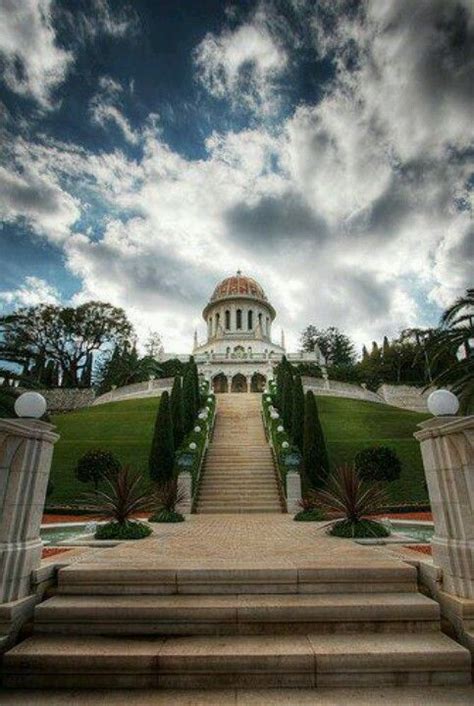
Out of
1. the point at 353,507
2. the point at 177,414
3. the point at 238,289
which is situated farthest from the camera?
the point at 238,289

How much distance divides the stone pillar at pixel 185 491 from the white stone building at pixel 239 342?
2945 centimetres

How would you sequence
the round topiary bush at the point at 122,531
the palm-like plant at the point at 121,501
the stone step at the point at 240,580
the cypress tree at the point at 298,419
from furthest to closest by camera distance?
1. the cypress tree at the point at 298,419
2. the palm-like plant at the point at 121,501
3. the round topiary bush at the point at 122,531
4. the stone step at the point at 240,580

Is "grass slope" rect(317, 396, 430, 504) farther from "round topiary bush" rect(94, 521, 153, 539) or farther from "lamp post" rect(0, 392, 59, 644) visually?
"lamp post" rect(0, 392, 59, 644)

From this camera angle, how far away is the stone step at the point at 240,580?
409cm

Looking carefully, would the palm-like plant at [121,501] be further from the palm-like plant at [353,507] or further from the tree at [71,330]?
the tree at [71,330]

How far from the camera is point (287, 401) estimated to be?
22.9 metres

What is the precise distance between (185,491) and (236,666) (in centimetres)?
1091

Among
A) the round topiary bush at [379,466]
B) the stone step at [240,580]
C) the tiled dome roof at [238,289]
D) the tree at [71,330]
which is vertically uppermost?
the tiled dome roof at [238,289]

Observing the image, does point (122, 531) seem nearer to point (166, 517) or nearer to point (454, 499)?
point (166, 517)

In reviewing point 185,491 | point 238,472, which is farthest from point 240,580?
point 238,472

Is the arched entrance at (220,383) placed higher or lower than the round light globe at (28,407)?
higher

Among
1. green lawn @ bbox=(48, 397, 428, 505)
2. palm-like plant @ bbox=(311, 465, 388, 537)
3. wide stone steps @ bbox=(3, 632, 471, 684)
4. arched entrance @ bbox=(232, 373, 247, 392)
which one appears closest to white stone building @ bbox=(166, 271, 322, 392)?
arched entrance @ bbox=(232, 373, 247, 392)

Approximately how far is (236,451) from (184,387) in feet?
19.8

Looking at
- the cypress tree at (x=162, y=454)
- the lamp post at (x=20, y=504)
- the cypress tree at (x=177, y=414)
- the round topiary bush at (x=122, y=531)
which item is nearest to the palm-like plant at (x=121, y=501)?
the round topiary bush at (x=122, y=531)
